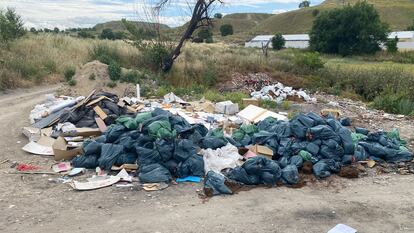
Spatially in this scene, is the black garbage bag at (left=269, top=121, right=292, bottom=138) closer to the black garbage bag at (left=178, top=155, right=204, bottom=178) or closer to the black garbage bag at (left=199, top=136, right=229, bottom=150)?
the black garbage bag at (left=199, top=136, right=229, bottom=150)

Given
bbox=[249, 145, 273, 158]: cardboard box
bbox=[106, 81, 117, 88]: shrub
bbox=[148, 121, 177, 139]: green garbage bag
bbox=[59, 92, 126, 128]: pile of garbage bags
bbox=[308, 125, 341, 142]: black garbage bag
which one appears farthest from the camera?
bbox=[106, 81, 117, 88]: shrub

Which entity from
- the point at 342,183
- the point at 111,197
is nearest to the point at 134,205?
the point at 111,197

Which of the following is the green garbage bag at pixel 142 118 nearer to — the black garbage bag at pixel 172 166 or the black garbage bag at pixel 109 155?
the black garbage bag at pixel 109 155

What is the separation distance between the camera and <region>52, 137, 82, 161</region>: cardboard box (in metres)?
6.76

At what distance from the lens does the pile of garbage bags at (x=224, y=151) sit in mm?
6039

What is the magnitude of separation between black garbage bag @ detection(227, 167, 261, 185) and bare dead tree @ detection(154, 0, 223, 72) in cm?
1108

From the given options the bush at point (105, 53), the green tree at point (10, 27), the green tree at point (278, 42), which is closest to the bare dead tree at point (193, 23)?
the bush at point (105, 53)

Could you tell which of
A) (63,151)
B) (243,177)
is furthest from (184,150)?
(63,151)

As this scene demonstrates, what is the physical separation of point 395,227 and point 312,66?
606 inches

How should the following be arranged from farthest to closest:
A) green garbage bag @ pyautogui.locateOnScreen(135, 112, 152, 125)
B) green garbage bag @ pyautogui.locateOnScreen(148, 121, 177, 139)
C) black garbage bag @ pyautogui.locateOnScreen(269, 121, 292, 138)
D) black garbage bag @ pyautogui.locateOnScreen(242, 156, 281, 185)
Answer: black garbage bag @ pyautogui.locateOnScreen(269, 121, 292, 138), green garbage bag @ pyautogui.locateOnScreen(135, 112, 152, 125), green garbage bag @ pyautogui.locateOnScreen(148, 121, 177, 139), black garbage bag @ pyautogui.locateOnScreen(242, 156, 281, 185)

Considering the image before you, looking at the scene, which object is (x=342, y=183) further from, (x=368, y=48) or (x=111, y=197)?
(x=368, y=48)

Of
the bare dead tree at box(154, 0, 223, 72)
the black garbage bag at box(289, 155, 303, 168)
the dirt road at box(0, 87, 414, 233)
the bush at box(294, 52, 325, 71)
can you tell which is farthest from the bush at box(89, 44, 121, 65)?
the black garbage bag at box(289, 155, 303, 168)

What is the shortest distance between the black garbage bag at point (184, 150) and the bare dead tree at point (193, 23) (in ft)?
34.5

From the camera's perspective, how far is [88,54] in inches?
716
